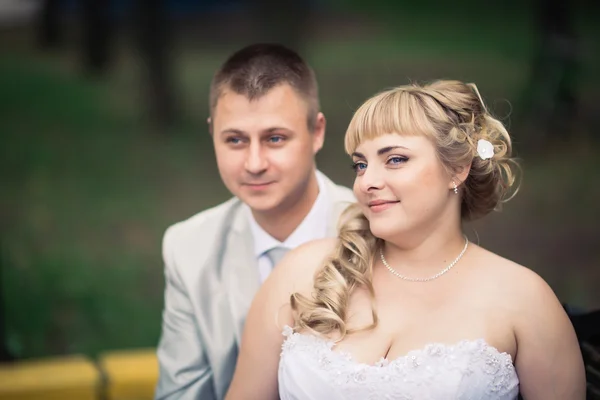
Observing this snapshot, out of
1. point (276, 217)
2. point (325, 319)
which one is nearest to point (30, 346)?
point (276, 217)

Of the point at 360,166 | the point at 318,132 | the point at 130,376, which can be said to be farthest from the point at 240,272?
the point at 130,376

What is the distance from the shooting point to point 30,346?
5129 mm

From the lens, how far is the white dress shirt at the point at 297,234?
A: 10.6 feet

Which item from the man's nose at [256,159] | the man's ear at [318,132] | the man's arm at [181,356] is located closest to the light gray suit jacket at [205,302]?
the man's arm at [181,356]

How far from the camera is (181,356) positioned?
124 inches

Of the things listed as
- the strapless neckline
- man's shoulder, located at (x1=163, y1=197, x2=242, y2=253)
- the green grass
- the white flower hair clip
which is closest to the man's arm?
man's shoulder, located at (x1=163, y1=197, x2=242, y2=253)

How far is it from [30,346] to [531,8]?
3961 mm

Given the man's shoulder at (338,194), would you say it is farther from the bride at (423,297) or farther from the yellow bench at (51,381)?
the yellow bench at (51,381)

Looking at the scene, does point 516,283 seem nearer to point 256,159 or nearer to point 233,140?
point 256,159

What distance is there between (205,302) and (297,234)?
1.44 ft

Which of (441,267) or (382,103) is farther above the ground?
(382,103)

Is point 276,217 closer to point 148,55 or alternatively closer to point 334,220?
point 334,220

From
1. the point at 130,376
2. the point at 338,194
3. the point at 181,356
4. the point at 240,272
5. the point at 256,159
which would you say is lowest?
the point at 130,376

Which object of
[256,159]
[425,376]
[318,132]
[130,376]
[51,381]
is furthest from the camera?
[130,376]
